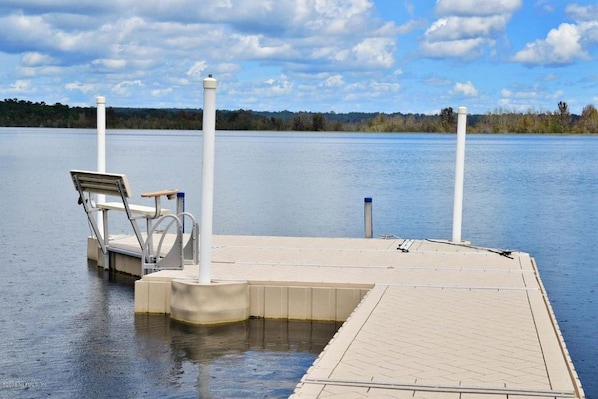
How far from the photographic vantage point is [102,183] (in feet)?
41.7

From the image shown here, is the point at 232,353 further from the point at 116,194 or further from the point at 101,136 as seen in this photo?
the point at 101,136

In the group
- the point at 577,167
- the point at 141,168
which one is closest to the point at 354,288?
the point at 141,168

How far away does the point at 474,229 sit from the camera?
2400 centimetres

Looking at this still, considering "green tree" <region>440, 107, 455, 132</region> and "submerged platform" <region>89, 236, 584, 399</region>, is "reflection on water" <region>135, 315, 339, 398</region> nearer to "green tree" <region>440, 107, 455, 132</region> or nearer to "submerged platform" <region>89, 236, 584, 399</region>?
"submerged platform" <region>89, 236, 584, 399</region>

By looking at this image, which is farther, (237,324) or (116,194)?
(116,194)

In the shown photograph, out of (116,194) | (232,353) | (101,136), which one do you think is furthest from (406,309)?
(101,136)

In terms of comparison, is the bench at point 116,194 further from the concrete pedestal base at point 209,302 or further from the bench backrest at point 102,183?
the concrete pedestal base at point 209,302

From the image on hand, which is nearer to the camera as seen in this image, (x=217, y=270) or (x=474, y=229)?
(x=217, y=270)

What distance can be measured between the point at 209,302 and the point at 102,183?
311cm

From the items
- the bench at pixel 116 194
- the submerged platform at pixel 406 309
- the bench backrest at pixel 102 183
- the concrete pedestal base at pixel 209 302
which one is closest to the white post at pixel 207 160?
the concrete pedestal base at pixel 209 302

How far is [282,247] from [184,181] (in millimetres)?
28703

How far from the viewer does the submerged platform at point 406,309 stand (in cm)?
691

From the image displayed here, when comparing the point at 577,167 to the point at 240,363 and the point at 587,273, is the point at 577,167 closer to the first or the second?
the point at 587,273

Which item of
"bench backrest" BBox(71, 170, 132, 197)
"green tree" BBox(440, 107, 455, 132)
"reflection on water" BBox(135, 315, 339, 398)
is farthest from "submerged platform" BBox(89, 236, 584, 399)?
"green tree" BBox(440, 107, 455, 132)
